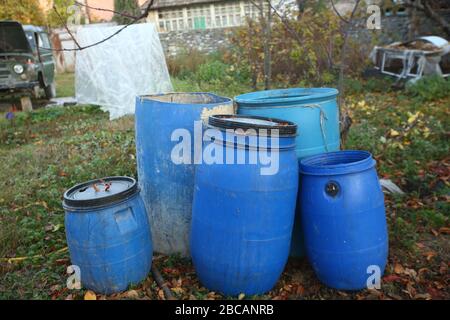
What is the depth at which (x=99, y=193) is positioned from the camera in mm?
2529

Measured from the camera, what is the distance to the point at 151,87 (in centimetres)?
834

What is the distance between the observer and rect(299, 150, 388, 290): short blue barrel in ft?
7.70

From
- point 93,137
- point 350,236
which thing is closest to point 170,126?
point 350,236

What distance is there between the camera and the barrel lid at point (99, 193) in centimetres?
236

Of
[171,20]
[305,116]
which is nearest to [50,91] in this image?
[171,20]

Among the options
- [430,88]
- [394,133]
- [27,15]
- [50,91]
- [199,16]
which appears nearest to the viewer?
[394,133]

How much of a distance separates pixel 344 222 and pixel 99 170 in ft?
9.86

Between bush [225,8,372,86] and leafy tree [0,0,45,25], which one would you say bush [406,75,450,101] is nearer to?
bush [225,8,372,86]

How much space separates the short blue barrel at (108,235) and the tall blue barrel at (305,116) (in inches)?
38.1

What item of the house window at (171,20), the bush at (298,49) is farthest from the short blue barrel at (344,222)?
the house window at (171,20)

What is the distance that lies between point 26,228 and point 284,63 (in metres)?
8.12

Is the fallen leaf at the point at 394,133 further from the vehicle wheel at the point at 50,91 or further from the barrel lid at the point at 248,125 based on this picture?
the vehicle wheel at the point at 50,91

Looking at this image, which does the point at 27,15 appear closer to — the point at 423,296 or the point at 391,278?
the point at 391,278

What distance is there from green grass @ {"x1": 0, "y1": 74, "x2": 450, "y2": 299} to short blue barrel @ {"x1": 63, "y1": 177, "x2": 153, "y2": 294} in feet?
0.72
